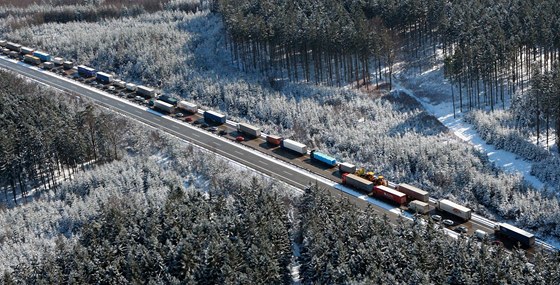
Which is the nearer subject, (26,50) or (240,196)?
(240,196)

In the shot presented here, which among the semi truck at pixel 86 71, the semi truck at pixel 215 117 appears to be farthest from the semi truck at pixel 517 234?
the semi truck at pixel 86 71

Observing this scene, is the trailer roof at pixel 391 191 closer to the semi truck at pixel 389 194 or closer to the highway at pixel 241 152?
the semi truck at pixel 389 194

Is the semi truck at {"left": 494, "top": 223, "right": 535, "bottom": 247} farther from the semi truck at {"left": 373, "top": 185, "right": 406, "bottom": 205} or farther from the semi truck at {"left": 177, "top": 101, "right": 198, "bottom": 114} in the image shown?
the semi truck at {"left": 177, "top": 101, "right": 198, "bottom": 114}

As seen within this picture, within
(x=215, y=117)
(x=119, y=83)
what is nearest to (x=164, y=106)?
(x=215, y=117)

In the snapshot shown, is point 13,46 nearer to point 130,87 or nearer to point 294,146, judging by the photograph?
point 130,87

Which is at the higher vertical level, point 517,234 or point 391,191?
point 391,191

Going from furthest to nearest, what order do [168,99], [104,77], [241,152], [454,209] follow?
[104,77] → [168,99] → [241,152] → [454,209]

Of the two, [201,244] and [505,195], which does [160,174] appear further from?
[505,195]
